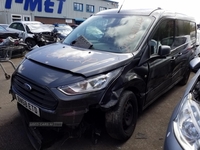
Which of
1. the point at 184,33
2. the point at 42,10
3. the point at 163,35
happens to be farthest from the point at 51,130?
the point at 42,10

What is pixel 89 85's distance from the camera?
2230 mm

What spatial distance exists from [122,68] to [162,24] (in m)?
1.39

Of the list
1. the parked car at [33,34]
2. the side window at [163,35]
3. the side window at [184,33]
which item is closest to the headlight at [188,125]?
the side window at [163,35]

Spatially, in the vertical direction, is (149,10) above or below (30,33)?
above

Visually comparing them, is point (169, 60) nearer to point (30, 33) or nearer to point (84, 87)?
point (84, 87)

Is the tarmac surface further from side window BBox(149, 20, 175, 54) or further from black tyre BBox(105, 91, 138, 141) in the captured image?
side window BBox(149, 20, 175, 54)

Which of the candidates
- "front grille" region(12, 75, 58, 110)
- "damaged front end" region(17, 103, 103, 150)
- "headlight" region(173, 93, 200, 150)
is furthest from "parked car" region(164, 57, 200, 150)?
"front grille" region(12, 75, 58, 110)

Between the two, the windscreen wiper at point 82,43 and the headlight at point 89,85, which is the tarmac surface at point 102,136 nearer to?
the headlight at point 89,85

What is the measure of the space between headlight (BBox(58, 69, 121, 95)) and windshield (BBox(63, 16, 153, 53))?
68cm

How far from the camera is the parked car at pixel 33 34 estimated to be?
35.2 feet

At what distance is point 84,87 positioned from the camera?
2.21m

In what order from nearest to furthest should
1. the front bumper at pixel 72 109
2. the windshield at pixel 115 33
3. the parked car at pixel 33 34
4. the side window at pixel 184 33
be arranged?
the front bumper at pixel 72 109
the windshield at pixel 115 33
the side window at pixel 184 33
the parked car at pixel 33 34

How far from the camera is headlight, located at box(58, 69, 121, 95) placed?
7.08 feet

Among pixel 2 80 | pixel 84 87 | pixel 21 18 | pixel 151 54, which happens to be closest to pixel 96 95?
pixel 84 87
